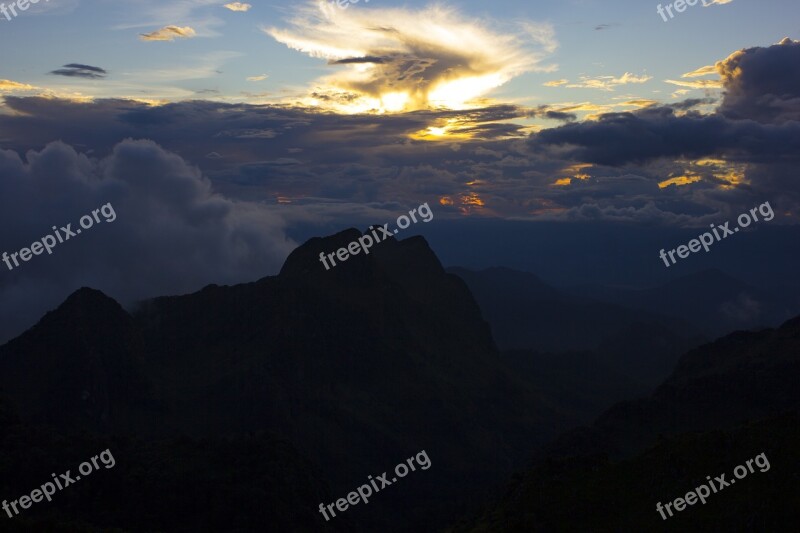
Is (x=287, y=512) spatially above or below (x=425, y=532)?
above

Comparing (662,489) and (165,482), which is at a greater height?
(165,482)

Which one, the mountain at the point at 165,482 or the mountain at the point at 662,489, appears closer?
the mountain at the point at 662,489

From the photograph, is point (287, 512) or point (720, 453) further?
point (287, 512)

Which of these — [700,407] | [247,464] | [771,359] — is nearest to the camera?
[247,464]

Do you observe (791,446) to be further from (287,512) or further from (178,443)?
(178,443)

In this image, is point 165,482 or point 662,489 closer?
point 662,489

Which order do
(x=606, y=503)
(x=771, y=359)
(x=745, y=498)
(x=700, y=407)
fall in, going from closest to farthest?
(x=745, y=498)
(x=606, y=503)
(x=700, y=407)
(x=771, y=359)

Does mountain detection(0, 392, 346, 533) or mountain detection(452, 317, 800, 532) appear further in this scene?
mountain detection(0, 392, 346, 533)

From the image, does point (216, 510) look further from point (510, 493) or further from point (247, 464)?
point (510, 493)

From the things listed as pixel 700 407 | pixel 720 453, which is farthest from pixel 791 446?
pixel 700 407

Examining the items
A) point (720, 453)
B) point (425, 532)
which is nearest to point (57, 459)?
point (425, 532)

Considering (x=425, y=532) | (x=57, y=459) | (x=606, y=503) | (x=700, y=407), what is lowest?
(x=425, y=532)
